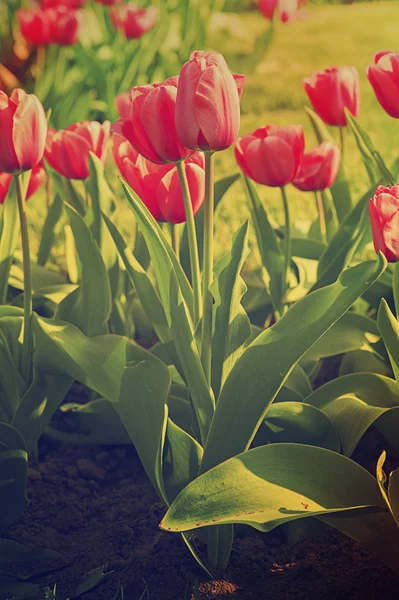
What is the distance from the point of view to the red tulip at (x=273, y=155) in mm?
1460

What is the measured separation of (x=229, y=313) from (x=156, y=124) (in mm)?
342

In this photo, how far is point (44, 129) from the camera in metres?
1.32

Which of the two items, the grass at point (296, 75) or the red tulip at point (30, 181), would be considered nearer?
the red tulip at point (30, 181)

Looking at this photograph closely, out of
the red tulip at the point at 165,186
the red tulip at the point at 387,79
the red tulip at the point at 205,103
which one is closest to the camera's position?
the red tulip at the point at 205,103

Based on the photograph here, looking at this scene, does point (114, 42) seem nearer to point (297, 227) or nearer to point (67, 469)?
point (297, 227)

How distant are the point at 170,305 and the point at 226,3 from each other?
249 inches

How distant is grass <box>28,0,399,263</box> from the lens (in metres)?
3.24

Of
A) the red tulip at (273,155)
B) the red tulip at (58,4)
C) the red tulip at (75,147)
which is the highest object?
the red tulip at (58,4)

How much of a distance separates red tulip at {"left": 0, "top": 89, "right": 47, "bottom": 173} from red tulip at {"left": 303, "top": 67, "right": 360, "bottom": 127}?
687 mm

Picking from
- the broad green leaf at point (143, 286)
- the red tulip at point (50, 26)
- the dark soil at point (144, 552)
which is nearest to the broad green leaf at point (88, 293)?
the broad green leaf at point (143, 286)

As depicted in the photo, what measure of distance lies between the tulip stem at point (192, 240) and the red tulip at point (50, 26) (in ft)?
7.57

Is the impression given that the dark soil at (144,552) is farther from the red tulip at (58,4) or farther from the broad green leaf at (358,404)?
the red tulip at (58,4)

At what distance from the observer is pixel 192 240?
127 cm

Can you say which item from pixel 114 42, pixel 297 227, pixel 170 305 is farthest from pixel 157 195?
pixel 114 42
